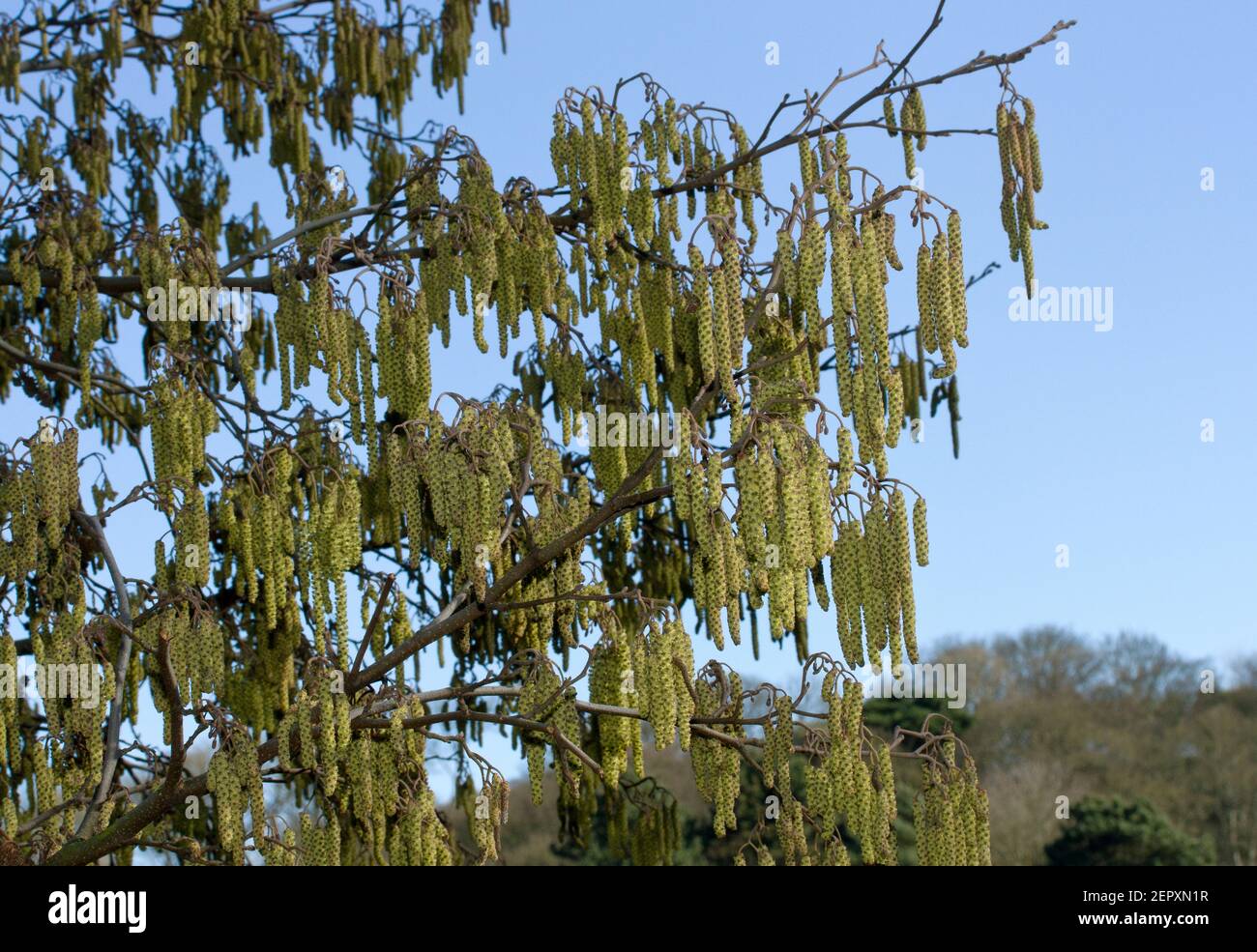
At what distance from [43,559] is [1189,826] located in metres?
37.1

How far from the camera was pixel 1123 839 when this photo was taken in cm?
3409

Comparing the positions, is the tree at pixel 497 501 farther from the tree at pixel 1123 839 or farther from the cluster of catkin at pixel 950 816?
the tree at pixel 1123 839

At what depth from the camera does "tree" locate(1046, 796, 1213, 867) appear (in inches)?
1324

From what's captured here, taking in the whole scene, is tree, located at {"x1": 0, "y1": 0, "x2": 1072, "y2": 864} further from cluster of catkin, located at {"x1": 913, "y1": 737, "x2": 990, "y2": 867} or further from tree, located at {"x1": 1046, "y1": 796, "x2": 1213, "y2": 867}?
tree, located at {"x1": 1046, "y1": 796, "x2": 1213, "y2": 867}

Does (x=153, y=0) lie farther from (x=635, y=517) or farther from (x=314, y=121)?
(x=635, y=517)

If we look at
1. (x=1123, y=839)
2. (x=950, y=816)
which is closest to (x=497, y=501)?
(x=950, y=816)

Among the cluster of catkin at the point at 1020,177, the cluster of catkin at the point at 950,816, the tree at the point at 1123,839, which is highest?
the cluster of catkin at the point at 1020,177

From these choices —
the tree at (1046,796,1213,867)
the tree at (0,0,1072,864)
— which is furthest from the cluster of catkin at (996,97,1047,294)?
the tree at (1046,796,1213,867)

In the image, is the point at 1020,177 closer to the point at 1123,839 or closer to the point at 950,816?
the point at 950,816

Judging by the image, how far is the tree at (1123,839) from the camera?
3362 centimetres

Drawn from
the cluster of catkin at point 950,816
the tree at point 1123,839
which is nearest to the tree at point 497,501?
the cluster of catkin at point 950,816

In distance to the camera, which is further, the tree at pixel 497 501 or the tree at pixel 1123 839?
the tree at pixel 1123 839
